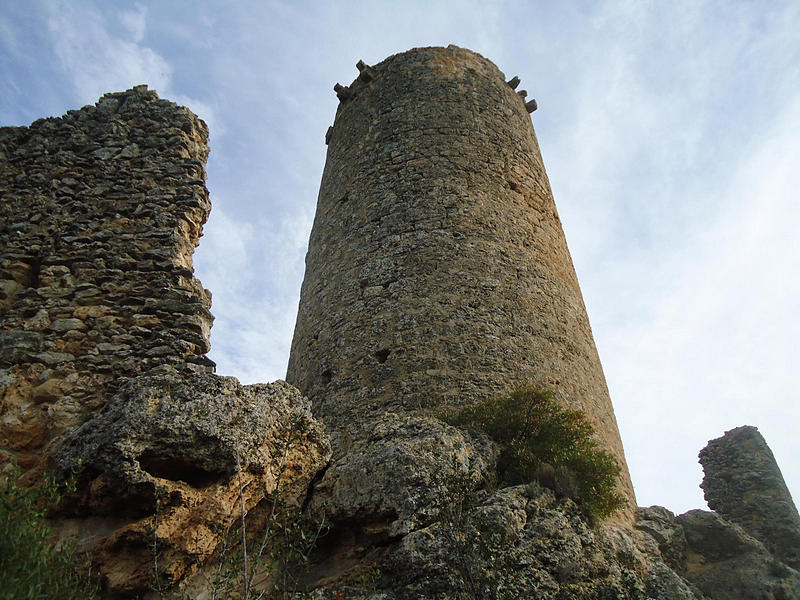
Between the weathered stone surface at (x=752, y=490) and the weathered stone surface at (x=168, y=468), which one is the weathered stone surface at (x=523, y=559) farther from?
the weathered stone surface at (x=752, y=490)

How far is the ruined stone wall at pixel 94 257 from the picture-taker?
355 cm

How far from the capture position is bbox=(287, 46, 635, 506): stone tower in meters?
6.32

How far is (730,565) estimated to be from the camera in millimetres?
5820

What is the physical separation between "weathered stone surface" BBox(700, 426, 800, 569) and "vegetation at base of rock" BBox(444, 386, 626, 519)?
13.6 feet

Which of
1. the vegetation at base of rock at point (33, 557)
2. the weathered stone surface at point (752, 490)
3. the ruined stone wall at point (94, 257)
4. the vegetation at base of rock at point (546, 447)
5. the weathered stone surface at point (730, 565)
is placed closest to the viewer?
the vegetation at base of rock at point (33, 557)

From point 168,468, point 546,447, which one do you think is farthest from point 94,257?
point 546,447

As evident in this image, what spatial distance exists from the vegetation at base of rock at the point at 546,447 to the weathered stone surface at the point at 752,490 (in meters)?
4.13

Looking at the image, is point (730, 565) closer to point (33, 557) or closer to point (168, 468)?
point (168, 468)

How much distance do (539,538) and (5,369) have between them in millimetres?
3467

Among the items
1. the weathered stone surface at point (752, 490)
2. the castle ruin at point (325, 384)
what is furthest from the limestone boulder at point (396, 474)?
the weathered stone surface at point (752, 490)

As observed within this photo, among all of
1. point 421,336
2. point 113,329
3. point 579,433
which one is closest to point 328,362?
point 421,336

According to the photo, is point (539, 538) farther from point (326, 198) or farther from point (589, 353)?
point (326, 198)

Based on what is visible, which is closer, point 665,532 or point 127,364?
point 127,364

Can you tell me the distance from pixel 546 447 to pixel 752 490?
5.64 meters
